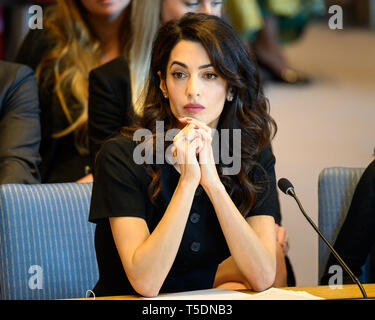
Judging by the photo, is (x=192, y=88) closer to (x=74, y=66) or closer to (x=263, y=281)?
(x=263, y=281)

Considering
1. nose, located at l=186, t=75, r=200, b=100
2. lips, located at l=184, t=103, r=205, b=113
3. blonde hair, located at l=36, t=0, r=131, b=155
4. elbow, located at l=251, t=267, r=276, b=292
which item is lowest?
elbow, located at l=251, t=267, r=276, b=292

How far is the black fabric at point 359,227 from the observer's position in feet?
6.49

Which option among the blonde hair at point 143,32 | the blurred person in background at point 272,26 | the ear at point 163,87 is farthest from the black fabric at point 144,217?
the blurred person in background at point 272,26

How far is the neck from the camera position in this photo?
8.79ft

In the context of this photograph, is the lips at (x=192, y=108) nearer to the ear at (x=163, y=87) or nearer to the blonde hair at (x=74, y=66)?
the ear at (x=163, y=87)

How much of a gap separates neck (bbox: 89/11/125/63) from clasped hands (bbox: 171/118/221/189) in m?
1.09

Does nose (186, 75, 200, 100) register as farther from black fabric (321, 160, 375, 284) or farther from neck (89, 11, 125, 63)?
neck (89, 11, 125, 63)

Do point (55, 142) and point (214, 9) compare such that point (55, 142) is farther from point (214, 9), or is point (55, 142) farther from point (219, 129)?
point (219, 129)

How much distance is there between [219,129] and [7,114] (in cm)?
81

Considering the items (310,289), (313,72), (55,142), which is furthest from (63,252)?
(313,72)

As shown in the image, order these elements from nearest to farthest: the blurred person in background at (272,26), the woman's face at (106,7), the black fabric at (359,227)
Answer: the black fabric at (359,227)
the woman's face at (106,7)
the blurred person in background at (272,26)

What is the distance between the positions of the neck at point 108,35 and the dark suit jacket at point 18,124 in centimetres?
37

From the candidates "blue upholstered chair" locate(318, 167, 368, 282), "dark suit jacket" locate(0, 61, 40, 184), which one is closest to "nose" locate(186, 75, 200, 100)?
"blue upholstered chair" locate(318, 167, 368, 282)

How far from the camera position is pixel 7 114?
91.9 inches
